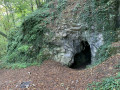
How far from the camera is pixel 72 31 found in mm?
7965

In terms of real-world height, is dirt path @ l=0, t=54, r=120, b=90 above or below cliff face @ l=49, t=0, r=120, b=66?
below

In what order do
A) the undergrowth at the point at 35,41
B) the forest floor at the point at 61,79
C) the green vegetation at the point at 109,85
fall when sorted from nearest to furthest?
the green vegetation at the point at 109,85, the forest floor at the point at 61,79, the undergrowth at the point at 35,41

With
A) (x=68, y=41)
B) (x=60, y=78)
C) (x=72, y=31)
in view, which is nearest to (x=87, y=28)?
(x=72, y=31)

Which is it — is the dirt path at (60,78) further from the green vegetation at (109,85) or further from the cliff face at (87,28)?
the cliff face at (87,28)

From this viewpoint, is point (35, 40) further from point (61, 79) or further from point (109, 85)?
point (109, 85)

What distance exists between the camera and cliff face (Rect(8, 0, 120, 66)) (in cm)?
677

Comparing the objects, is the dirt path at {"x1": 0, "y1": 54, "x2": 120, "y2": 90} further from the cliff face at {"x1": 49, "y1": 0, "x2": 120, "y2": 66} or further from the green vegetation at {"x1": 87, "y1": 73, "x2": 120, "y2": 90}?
the cliff face at {"x1": 49, "y1": 0, "x2": 120, "y2": 66}

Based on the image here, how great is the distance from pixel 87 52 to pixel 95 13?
472cm

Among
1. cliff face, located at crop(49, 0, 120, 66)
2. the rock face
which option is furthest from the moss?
cliff face, located at crop(49, 0, 120, 66)

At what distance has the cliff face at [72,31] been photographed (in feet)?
22.2

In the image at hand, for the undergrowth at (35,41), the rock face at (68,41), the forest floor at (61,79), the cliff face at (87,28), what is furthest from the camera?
the undergrowth at (35,41)

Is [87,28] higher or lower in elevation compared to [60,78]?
higher

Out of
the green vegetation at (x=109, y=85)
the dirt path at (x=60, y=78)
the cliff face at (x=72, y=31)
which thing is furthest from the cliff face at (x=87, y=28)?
the green vegetation at (x=109, y=85)

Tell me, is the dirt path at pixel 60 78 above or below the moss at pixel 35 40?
below
